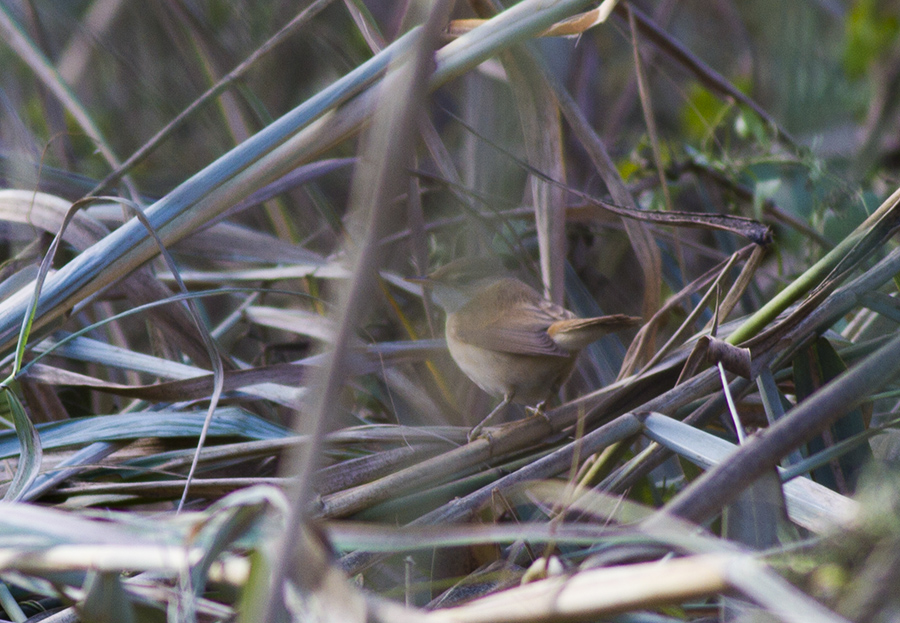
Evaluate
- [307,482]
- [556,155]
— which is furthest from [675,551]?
[556,155]

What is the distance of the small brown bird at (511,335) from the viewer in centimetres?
231

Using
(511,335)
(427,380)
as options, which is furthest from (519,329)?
(427,380)

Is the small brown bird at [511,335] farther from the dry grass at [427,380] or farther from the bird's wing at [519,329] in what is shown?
the dry grass at [427,380]

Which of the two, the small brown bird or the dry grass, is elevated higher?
the dry grass

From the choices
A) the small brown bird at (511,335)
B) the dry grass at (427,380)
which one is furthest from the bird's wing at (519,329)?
the dry grass at (427,380)

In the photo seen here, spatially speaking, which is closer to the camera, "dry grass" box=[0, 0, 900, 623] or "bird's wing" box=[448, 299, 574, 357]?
"dry grass" box=[0, 0, 900, 623]

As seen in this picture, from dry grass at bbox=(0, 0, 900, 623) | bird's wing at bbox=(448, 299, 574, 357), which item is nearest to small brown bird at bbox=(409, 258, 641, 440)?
bird's wing at bbox=(448, 299, 574, 357)

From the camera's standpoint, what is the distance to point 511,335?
2.57 meters

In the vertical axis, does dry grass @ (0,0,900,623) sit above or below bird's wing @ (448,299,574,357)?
above

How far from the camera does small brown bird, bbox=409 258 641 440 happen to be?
7.59 feet

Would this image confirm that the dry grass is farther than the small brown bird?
No

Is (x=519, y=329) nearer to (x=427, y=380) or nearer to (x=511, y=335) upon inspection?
(x=511, y=335)

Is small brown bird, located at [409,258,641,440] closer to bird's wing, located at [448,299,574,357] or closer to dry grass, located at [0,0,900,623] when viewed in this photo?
bird's wing, located at [448,299,574,357]

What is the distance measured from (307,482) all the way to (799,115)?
12.9 feet
